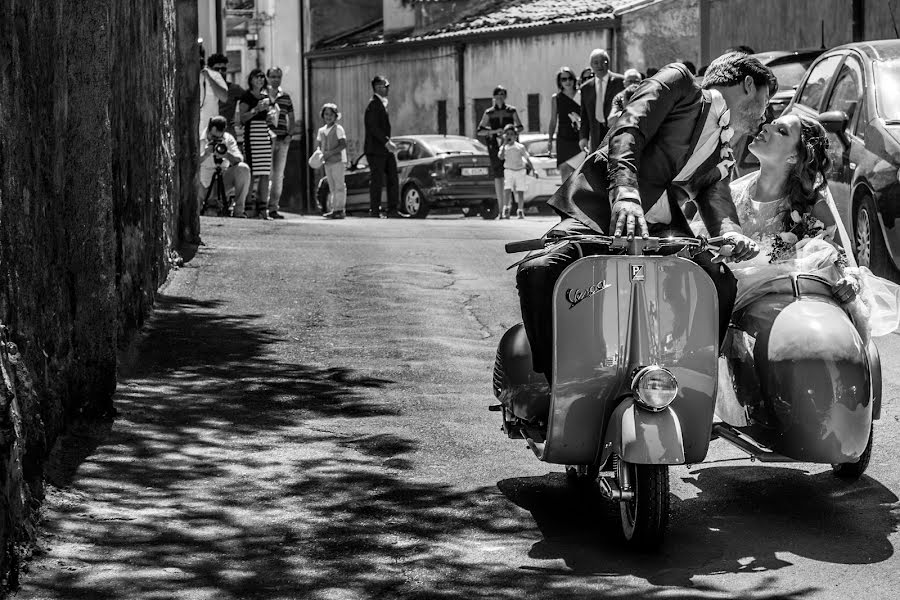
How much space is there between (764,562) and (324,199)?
25713 mm

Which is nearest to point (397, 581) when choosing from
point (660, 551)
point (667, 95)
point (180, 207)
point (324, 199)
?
point (660, 551)

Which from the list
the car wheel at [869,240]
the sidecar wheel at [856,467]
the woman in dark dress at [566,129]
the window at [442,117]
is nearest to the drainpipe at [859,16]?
the woman in dark dress at [566,129]

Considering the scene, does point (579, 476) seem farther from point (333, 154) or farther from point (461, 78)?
point (461, 78)

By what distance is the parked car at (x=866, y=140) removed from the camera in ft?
35.0

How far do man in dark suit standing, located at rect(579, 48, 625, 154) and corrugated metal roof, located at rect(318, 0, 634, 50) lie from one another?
20.0 meters

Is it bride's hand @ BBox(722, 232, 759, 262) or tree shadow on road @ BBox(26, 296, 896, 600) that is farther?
bride's hand @ BBox(722, 232, 759, 262)

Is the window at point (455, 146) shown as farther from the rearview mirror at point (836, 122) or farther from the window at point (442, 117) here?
the rearview mirror at point (836, 122)

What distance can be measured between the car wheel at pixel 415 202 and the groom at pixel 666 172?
2171cm

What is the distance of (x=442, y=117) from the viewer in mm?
44969

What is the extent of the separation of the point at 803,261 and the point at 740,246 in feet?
3.18

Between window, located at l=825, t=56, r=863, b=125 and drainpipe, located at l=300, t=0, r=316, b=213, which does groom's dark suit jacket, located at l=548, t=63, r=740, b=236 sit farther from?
drainpipe, located at l=300, t=0, r=316, b=213

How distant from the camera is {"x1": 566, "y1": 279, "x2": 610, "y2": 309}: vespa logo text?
18.9ft

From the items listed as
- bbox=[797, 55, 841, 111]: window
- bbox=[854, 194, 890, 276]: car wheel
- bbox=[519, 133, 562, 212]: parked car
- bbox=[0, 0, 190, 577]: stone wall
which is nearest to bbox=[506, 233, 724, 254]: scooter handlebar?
bbox=[0, 0, 190, 577]: stone wall

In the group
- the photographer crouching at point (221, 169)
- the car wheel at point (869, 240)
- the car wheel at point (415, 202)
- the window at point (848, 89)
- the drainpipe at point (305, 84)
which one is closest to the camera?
the car wheel at point (869, 240)
